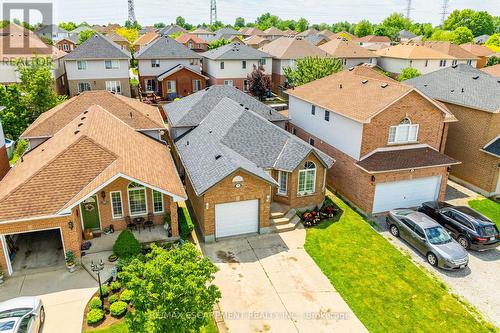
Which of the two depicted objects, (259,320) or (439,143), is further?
(439,143)

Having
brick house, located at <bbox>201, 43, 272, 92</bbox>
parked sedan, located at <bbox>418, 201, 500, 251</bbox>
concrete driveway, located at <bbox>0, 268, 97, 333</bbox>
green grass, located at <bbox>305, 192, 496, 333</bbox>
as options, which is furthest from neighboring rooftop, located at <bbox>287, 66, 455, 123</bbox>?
brick house, located at <bbox>201, 43, 272, 92</bbox>

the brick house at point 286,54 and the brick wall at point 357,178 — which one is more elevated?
the brick house at point 286,54

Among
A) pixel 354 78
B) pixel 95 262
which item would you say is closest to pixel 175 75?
pixel 354 78

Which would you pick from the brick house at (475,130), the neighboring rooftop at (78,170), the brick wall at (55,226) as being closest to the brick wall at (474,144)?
the brick house at (475,130)

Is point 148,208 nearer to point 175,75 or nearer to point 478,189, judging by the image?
point 478,189

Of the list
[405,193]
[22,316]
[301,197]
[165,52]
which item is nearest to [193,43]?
[165,52]

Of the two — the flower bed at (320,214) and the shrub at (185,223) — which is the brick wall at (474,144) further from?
the shrub at (185,223)

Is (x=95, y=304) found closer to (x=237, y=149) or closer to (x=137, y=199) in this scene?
(x=137, y=199)
